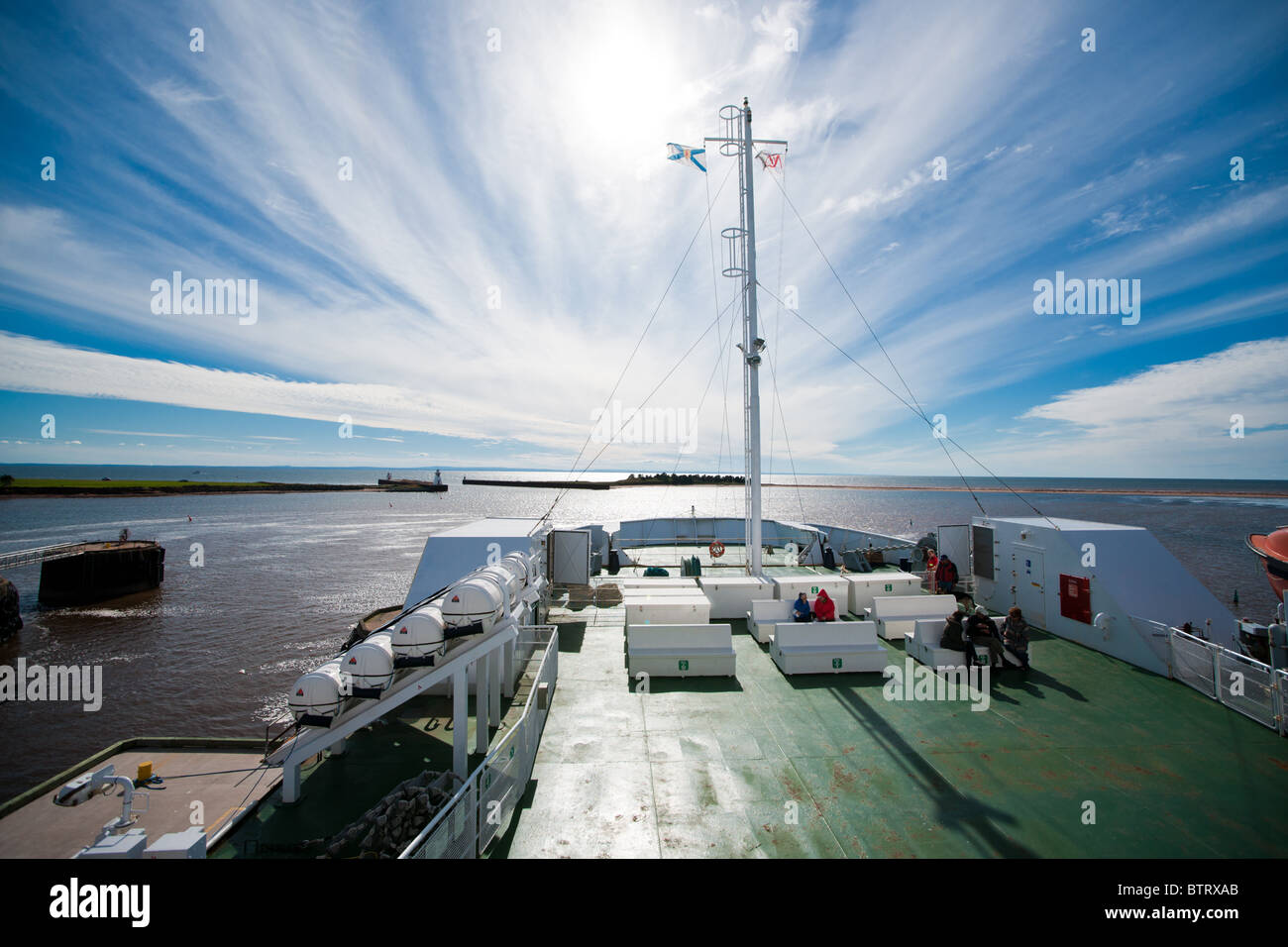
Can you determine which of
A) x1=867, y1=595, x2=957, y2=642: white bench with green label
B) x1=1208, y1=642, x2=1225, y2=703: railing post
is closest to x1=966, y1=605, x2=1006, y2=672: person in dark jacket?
x1=867, y1=595, x2=957, y2=642: white bench with green label

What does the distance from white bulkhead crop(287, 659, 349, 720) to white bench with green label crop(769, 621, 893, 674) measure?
7.00 meters

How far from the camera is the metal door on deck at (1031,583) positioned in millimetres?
11391

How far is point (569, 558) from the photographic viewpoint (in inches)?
597

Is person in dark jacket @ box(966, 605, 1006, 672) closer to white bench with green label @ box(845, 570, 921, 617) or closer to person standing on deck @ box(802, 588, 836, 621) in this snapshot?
person standing on deck @ box(802, 588, 836, 621)

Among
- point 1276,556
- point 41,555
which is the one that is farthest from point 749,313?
point 41,555

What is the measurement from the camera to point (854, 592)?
500 inches

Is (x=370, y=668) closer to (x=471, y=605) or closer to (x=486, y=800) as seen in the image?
(x=471, y=605)

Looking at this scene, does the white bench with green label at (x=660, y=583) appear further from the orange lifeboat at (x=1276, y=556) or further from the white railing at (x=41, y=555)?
the white railing at (x=41, y=555)

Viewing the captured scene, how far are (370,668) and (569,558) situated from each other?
888cm

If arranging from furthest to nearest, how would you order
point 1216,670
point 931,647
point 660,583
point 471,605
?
1. point 660,583
2. point 931,647
3. point 1216,670
4. point 471,605

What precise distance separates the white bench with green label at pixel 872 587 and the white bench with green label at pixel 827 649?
2920 mm
